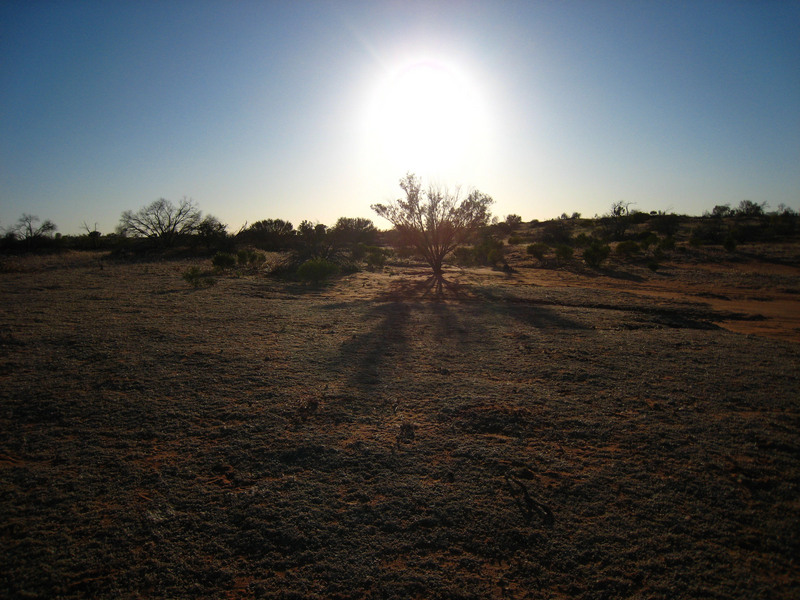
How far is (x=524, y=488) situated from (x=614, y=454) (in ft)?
3.18

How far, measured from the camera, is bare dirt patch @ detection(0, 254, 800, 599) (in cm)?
243

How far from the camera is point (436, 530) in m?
2.75

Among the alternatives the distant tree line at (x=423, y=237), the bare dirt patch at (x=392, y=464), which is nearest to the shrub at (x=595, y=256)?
the distant tree line at (x=423, y=237)

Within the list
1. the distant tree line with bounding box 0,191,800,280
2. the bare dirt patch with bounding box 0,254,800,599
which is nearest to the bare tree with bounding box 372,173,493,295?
the distant tree line with bounding box 0,191,800,280

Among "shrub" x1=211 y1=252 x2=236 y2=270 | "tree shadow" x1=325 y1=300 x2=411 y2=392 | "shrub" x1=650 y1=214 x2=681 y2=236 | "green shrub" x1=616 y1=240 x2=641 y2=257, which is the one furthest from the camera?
"shrub" x1=650 y1=214 x2=681 y2=236

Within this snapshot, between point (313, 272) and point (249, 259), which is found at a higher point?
point (249, 259)

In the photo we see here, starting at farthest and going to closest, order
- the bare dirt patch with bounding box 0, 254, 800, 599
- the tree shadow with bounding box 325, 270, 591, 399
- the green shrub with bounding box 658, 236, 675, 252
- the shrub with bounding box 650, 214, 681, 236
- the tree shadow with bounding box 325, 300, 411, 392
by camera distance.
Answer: the shrub with bounding box 650, 214, 681, 236 < the green shrub with bounding box 658, 236, 675, 252 < the tree shadow with bounding box 325, 270, 591, 399 < the tree shadow with bounding box 325, 300, 411, 392 < the bare dirt patch with bounding box 0, 254, 800, 599

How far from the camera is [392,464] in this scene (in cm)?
344

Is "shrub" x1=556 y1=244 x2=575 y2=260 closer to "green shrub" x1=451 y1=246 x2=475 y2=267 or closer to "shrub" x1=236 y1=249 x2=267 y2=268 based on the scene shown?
"green shrub" x1=451 y1=246 x2=475 y2=267

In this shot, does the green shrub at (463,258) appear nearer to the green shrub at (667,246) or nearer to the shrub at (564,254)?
the shrub at (564,254)

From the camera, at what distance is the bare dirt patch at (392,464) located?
7.97 feet

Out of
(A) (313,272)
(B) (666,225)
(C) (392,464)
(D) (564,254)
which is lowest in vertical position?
(C) (392,464)

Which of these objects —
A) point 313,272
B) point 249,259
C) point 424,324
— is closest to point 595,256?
point 313,272

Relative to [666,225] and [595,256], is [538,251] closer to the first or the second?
[595,256]
